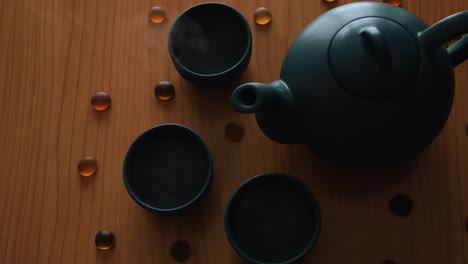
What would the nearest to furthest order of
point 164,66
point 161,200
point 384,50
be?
point 384,50
point 161,200
point 164,66

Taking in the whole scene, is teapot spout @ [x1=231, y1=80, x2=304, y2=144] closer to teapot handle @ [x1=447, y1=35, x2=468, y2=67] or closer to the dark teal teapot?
the dark teal teapot

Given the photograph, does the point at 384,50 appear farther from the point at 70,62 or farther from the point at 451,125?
the point at 70,62

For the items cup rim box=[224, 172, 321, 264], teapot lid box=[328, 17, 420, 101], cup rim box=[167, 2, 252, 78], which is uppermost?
cup rim box=[167, 2, 252, 78]

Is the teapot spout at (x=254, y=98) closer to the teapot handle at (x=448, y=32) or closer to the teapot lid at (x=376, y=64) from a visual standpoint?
the teapot lid at (x=376, y=64)

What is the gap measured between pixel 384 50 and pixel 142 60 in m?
0.43

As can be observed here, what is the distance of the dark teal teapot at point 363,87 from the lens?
0.61 metres

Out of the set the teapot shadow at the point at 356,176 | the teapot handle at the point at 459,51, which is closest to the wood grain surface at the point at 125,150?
the teapot shadow at the point at 356,176

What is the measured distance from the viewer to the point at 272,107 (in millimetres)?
642

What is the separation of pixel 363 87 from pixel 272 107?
12 centimetres

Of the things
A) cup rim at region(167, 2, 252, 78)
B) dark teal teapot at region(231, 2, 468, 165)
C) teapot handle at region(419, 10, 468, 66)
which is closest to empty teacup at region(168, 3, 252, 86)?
cup rim at region(167, 2, 252, 78)

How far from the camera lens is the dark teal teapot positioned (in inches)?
24.0

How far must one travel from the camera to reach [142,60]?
0.84 m

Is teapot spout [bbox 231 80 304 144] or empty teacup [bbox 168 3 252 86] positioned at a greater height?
empty teacup [bbox 168 3 252 86]

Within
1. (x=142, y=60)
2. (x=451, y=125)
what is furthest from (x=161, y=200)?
(x=451, y=125)
